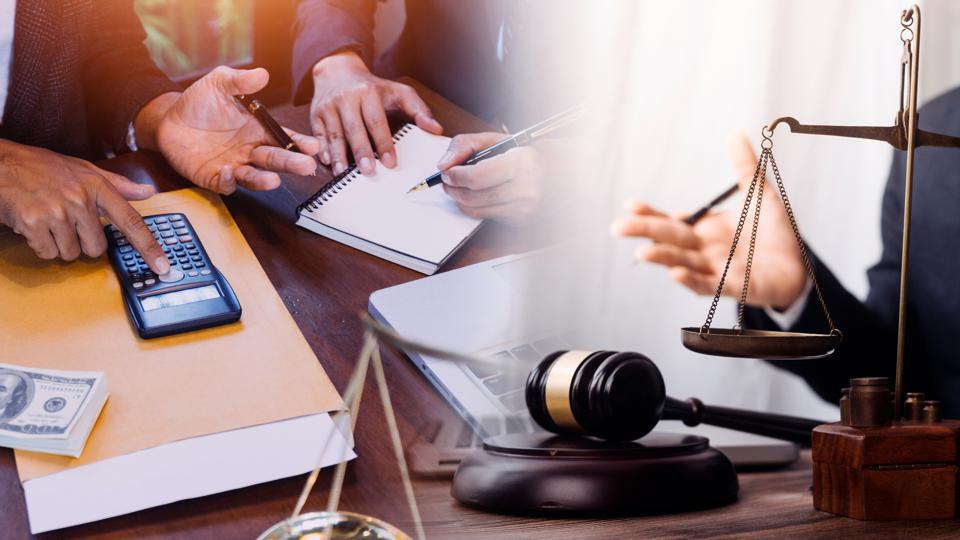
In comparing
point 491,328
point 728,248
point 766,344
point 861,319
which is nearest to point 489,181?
point 491,328

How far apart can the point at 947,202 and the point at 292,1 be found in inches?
30.3

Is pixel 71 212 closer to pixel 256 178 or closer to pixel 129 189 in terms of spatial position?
pixel 129 189

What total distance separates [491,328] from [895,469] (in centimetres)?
32

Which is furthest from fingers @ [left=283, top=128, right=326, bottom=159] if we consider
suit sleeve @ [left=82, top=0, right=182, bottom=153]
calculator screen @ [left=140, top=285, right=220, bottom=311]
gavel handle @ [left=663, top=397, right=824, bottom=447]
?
gavel handle @ [left=663, top=397, right=824, bottom=447]

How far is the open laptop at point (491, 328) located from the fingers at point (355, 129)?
18 centimetres

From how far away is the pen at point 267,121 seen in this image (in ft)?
2.82

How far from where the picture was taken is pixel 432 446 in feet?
2.09

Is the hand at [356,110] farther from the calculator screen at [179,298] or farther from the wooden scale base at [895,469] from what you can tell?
the wooden scale base at [895,469]

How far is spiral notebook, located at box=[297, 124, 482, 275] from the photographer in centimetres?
77

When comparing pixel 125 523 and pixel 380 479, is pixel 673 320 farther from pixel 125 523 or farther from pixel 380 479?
pixel 125 523

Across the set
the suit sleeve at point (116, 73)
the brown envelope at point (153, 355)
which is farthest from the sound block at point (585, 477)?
the suit sleeve at point (116, 73)

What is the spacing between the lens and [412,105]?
877 millimetres

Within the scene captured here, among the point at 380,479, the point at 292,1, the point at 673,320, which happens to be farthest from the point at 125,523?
the point at 673,320

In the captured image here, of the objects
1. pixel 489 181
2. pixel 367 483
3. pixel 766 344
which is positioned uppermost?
pixel 489 181
